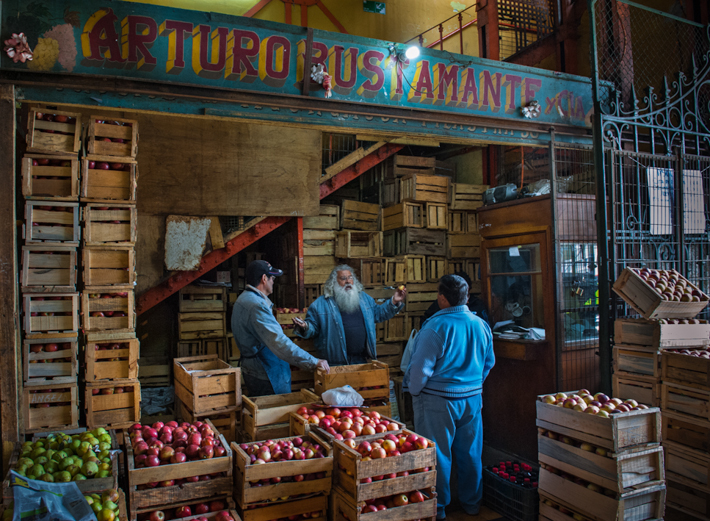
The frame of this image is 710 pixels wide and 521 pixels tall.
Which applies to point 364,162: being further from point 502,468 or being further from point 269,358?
point 502,468

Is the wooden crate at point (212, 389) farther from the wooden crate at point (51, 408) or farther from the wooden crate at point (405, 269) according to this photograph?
the wooden crate at point (405, 269)

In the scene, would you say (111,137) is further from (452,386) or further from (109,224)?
(452,386)

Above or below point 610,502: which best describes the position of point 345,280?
above

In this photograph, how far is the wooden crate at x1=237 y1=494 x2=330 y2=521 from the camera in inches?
137

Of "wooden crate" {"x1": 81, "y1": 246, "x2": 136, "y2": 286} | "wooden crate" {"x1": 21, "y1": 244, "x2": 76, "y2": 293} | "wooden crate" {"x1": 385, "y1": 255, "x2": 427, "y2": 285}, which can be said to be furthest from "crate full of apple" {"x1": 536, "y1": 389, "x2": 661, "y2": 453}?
"wooden crate" {"x1": 385, "y1": 255, "x2": 427, "y2": 285}

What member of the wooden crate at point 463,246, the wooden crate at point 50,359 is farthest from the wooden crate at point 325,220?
the wooden crate at point 50,359

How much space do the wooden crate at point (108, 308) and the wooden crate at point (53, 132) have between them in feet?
4.12

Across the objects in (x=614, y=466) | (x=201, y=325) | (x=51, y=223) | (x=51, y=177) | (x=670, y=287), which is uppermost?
(x=51, y=177)

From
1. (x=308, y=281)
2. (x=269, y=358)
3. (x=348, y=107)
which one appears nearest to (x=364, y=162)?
(x=308, y=281)

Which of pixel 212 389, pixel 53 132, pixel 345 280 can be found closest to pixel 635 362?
pixel 345 280

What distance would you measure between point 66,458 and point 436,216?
7336 millimetres

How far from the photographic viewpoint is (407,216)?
920 cm

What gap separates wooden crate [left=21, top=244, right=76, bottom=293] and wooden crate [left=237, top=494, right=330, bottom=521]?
2432 mm

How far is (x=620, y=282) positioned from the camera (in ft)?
17.7
